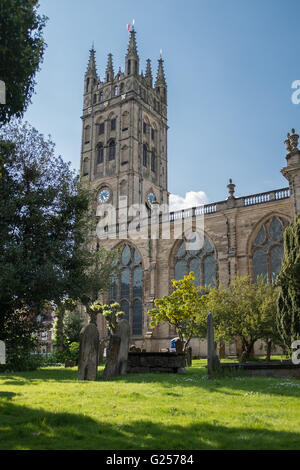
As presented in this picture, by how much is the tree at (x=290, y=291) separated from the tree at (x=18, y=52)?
476 inches

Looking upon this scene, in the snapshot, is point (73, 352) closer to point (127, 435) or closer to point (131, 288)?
point (131, 288)

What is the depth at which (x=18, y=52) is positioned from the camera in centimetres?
1041

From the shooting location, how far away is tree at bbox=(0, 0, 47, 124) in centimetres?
1011

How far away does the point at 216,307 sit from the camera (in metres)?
23.2

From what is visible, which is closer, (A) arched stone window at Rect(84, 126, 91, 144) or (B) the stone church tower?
(B) the stone church tower

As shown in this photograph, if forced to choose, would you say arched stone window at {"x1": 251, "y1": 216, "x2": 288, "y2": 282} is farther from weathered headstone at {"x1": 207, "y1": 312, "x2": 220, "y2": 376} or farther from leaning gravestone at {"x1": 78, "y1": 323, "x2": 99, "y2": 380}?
leaning gravestone at {"x1": 78, "y1": 323, "x2": 99, "y2": 380}

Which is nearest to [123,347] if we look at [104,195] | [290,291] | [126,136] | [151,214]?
[290,291]

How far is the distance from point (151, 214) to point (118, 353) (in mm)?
26559

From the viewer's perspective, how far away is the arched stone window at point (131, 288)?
3916cm

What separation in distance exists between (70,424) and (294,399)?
4750 mm

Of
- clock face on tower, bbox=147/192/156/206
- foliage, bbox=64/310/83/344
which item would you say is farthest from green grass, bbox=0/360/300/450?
clock face on tower, bbox=147/192/156/206

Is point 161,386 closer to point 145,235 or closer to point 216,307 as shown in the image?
point 216,307

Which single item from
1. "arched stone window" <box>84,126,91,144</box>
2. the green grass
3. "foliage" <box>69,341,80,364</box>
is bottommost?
"foliage" <box>69,341,80,364</box>
